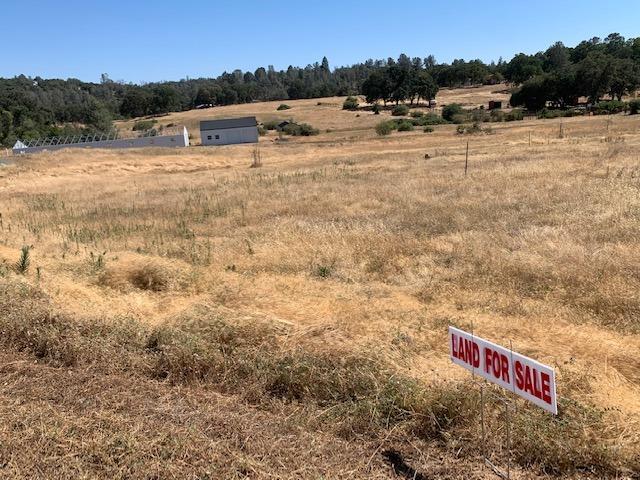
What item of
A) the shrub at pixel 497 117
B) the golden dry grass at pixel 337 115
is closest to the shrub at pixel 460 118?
the shrub at pixel 497 117

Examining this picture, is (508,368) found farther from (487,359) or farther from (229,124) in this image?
(229,124)

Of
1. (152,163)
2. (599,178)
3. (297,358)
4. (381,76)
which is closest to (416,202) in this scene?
(599,178)

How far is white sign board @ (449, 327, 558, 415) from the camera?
135 inches

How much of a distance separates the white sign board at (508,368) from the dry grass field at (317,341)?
55 cm

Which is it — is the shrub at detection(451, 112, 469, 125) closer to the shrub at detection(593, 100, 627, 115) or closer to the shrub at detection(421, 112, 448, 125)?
the shrub at detection(421, 112, 448, 125)

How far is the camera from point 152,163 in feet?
147

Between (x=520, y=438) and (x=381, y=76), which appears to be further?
(x=381, y=76)

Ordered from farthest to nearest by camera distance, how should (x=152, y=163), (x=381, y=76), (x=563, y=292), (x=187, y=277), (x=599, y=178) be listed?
1. (x=381, y=76)
2. (x=152, y=163)
3. (x=599, y=178)
4. (x=187, y=277)
5. (x=563, y=292)

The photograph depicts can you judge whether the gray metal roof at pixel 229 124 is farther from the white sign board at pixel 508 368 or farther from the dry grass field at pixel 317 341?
the white sign board at pixel 508 368

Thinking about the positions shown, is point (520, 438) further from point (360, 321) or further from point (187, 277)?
point (187, 277)

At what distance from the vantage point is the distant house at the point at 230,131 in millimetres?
75062

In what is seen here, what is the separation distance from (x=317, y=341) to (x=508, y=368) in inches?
95.5

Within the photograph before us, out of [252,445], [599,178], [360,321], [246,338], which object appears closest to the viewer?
[252,445]

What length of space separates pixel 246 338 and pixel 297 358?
2.90 ft
